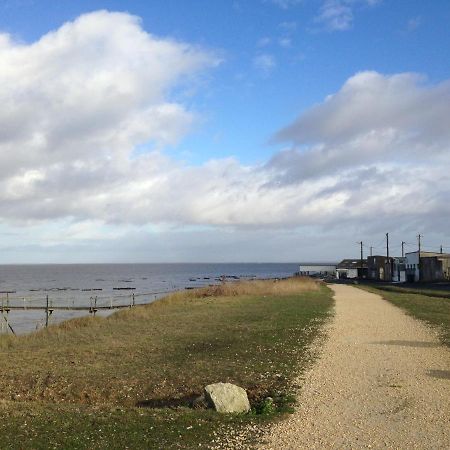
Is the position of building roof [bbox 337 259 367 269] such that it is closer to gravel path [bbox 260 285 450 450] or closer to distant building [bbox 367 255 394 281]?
distant building [bbox 367 255 394 281]

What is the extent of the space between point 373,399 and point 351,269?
110 metres

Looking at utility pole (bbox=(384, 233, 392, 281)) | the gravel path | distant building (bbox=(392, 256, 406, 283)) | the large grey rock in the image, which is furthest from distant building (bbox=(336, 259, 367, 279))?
the large grey rock

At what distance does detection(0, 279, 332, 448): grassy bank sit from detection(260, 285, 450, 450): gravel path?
67 cm

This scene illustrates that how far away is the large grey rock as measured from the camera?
29.2 feet

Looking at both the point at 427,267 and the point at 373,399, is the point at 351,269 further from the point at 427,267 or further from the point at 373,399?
the point at 373,399

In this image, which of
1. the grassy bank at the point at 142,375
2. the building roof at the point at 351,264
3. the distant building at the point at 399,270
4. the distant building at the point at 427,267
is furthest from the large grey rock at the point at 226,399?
the building roof at the point at 351,264

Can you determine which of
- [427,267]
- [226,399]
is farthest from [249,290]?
[427,267]

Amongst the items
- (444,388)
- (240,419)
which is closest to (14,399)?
(240,419)

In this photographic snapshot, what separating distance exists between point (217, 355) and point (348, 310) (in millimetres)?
14840

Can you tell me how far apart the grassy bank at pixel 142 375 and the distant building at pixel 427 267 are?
5023cm

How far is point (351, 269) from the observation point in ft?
380

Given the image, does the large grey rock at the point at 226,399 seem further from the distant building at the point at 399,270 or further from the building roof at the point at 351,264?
the building roof at the point at 351,264

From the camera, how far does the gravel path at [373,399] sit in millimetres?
7449

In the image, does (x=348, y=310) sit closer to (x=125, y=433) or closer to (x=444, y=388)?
(x=444, y=388)
